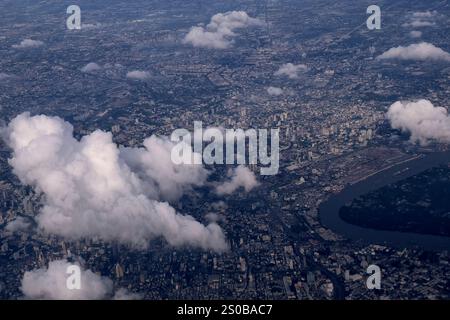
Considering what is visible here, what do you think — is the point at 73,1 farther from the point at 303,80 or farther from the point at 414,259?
the point at 414,259

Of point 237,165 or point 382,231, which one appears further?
point 237,165
